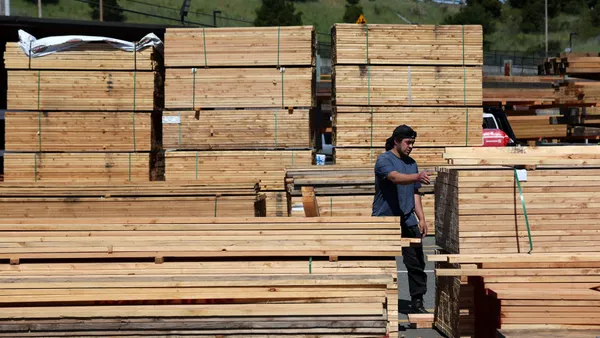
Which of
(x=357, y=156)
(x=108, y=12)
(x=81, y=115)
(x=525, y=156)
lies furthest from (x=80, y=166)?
(x=108, y=12)

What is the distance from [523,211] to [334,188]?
17.3 ft

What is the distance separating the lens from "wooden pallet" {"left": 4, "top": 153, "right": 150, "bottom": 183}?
14.8 m

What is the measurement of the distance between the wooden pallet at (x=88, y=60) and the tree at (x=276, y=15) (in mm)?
57710

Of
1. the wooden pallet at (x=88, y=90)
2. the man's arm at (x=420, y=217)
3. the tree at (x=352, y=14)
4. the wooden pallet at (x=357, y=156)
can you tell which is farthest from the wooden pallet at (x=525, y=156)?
the tree at (x=352, y=14)

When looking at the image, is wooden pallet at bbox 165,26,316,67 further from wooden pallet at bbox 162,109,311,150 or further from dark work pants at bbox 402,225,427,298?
dark work pants at bbox 402,225,427,298

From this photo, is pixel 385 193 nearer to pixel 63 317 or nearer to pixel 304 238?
pixel 304 238

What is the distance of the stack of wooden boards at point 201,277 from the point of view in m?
7.16

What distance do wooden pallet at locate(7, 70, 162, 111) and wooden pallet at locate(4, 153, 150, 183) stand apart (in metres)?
0.77

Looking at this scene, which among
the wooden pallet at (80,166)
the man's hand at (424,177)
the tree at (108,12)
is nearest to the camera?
the man's hand at (424,177)

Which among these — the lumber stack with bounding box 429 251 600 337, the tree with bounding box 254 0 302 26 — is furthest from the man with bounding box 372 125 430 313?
the tree with bounding box 254 0 302 26

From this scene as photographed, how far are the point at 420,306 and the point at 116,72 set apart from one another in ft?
22.5

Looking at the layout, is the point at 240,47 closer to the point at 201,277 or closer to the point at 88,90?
the point at 88,90

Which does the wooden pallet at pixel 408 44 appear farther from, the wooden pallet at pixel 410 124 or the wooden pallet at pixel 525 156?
the wooden pallet at pixel 525 156

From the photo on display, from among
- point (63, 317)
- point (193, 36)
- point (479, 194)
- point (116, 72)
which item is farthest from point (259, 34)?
point (63, 317)
